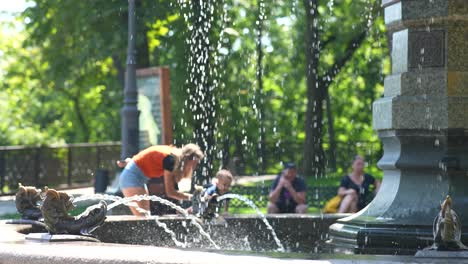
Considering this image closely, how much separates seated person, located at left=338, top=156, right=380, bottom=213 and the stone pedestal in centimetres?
586

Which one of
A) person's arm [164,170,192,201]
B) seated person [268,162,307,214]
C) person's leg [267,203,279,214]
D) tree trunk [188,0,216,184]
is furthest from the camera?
tree trunk [188,0,216,184]

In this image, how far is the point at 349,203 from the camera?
14.1 metres

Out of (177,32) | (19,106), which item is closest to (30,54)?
(19,106)

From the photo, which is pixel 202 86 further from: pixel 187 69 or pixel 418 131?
pixel 418 131

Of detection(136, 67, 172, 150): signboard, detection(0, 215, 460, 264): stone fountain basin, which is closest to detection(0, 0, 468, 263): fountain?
detection(0, 215, 460, 264): stone fountain basin

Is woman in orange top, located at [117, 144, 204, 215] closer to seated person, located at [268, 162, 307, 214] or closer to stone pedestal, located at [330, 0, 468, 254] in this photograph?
seated person, located at [268, 162, 307, 214]

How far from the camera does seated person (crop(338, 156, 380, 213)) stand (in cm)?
1410

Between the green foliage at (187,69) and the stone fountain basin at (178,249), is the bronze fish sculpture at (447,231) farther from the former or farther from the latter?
the green foliage at (187,69)

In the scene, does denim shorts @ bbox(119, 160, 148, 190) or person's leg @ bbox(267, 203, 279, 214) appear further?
person's leg @ bbox(267, 203, 279, 214)

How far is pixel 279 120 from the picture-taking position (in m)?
55.1

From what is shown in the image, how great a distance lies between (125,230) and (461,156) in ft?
8.15

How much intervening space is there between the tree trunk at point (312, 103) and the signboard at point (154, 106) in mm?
13767

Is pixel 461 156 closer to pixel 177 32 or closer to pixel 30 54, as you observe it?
pixel 177 32

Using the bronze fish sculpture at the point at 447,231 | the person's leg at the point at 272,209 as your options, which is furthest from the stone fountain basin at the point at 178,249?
the person's leg at the point at 272,209
